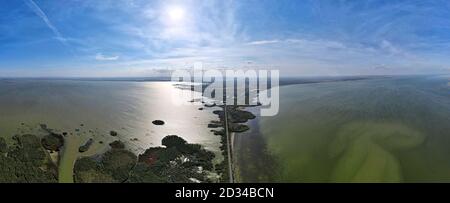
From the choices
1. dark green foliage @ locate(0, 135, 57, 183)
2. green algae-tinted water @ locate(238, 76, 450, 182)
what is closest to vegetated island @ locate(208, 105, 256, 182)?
green algae-tinted water @ locate(238, 76, 450, 182)

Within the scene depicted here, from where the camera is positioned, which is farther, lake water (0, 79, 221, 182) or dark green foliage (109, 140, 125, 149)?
lake water (0, 79, 221, 182)

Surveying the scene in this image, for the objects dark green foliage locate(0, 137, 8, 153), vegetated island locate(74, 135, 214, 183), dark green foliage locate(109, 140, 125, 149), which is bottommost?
vegetated island locate(74, 135, 214, 183)

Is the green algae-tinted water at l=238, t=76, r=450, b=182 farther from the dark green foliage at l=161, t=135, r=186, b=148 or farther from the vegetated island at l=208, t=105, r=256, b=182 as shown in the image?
the dark green foliage at l=161, t=135, r=186, b=148

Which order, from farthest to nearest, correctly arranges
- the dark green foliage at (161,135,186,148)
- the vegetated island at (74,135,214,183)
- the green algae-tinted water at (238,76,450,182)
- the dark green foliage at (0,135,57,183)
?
the dark green foliage at (161,135,186,148), the green algae-tinted water at (238,76,450,182), the vegetated island at (74,135,214,183), the dark green foliage at (0,135,57,183)

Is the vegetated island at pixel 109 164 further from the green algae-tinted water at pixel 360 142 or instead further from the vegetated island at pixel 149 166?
the green algae-tinted water at pixel 360 142

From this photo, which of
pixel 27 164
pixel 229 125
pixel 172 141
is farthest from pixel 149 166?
pixel 229 125

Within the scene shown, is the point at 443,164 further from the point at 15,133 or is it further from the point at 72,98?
the point at 72,98

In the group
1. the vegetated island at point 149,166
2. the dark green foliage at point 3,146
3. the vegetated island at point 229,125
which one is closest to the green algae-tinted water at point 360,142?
the vegetated island at point 229,125
